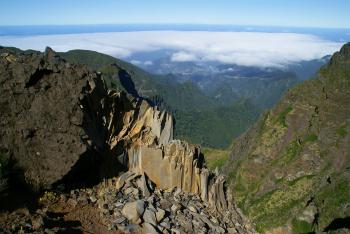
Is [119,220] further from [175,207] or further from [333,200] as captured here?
[333,200]

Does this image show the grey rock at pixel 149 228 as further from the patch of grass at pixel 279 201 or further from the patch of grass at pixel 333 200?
the patch of grass at pixel 279 201

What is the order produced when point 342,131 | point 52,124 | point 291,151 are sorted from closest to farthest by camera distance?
point 52,124 < point 342,131 < point 291,151

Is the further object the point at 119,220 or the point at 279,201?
the point at 279,201

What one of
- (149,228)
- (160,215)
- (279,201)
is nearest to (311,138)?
(279,201)

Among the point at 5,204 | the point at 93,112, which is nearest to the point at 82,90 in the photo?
the point at 93,112

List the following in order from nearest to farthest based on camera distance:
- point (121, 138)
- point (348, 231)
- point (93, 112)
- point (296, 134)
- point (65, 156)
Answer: point (65, 156) → point (348, 231) → point (93, 112) → point (121, 138) → point (296, 134)

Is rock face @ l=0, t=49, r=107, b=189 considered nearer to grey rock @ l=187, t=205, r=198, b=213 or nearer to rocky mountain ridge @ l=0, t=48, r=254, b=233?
rocky mountain ridge @ l=0, t=48, r=254, b=233

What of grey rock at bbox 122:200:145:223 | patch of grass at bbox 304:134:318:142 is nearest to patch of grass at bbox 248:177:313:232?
patch of grass at bbox 304:134:318:142

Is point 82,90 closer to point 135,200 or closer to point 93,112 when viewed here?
point 93,112
